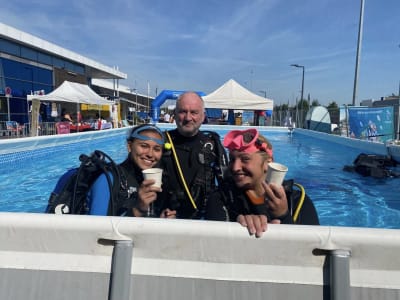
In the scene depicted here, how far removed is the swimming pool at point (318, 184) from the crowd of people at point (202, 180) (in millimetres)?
3188

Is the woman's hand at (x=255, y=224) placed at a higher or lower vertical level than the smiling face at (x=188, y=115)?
lower

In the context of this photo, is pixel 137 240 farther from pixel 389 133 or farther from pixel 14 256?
pixel 389 133

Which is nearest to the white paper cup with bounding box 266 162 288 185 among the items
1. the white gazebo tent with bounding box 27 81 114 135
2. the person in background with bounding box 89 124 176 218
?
the person in background with bounding box 89 124 176 218

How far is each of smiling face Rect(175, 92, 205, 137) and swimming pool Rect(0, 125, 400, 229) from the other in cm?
324

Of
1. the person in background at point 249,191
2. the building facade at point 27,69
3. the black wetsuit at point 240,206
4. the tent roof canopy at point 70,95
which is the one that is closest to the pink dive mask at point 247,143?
the person in background at point 249,191

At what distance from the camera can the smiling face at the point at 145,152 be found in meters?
2.22

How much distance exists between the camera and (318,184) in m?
→ 6.96

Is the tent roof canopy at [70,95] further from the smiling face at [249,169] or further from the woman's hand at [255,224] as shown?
the woman's hand at [255,224]

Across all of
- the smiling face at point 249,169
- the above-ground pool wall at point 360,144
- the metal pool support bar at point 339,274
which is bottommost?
the above-ground pool wall at point 360,144

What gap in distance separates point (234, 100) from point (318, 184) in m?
11.7

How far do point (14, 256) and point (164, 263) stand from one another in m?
0.58

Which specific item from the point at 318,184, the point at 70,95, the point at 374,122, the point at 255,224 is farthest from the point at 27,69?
the point at 255,224

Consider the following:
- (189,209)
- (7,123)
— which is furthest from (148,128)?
(7,123)

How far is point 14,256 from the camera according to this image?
3.89ft
